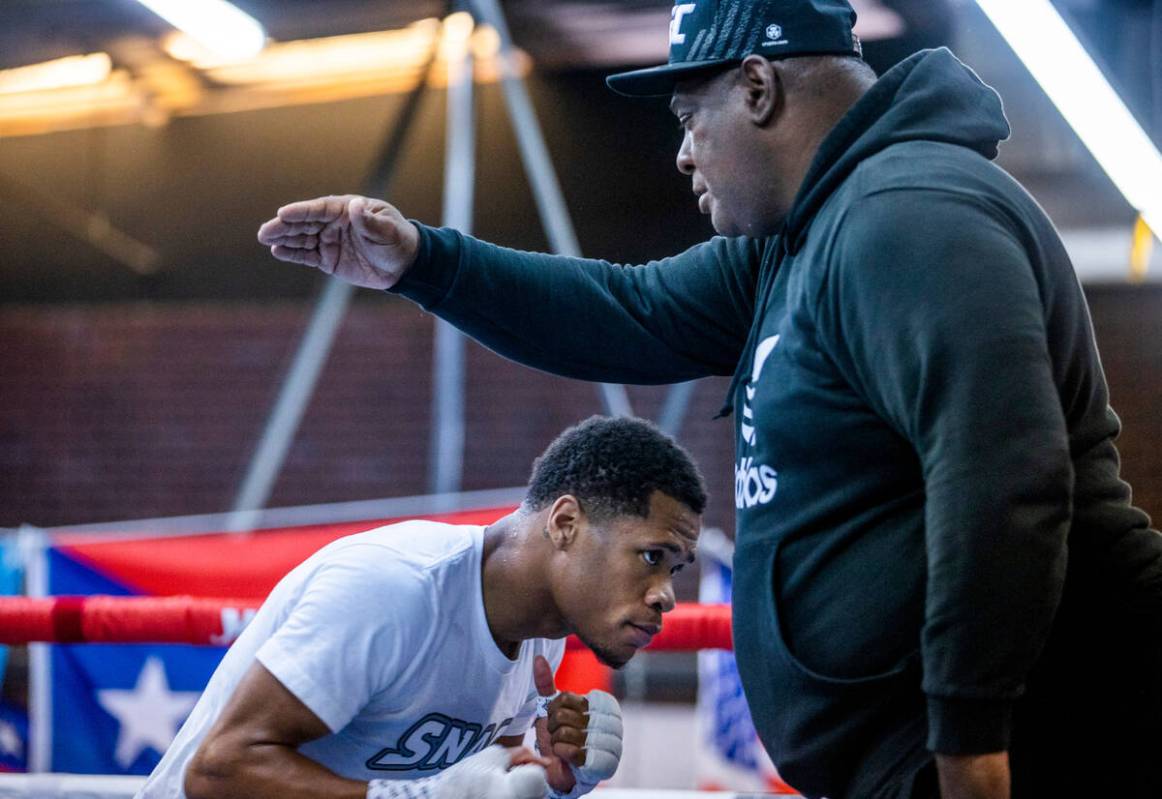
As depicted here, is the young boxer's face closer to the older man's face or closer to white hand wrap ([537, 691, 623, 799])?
white hand wrap ([537, 691, 623, 799])

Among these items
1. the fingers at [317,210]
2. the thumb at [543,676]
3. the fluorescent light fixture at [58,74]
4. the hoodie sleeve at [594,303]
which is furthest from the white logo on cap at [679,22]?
the fluorescent light fixture at [58,74]


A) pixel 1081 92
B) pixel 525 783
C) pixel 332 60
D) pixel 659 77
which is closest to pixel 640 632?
pixel 525 783

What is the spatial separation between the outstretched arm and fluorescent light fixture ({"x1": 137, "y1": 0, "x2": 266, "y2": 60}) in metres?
3.66

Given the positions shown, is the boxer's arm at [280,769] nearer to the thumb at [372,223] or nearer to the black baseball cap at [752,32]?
the thumb at [372,223]

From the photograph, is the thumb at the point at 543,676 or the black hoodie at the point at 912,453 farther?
the thumb at the point at 543,676

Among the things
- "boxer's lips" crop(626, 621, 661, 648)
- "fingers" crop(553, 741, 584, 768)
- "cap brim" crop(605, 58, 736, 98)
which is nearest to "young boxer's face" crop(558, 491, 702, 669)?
"boxer's lips" crop(626, 621, 661, 648)

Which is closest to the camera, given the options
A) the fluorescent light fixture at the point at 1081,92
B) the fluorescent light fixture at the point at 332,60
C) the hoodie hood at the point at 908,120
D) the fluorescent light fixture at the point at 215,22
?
the hoodie hood at the point at 908,120

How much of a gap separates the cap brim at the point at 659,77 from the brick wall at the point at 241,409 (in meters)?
4.14

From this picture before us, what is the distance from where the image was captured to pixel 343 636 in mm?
1499

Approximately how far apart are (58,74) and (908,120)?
5.79 metres

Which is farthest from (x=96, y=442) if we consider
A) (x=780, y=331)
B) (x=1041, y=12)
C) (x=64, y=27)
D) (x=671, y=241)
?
(x=780, y=331)

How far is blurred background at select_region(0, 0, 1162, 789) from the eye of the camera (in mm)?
5496

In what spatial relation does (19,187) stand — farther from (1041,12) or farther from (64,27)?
(1041,12)

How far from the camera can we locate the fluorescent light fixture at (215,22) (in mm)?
4758
